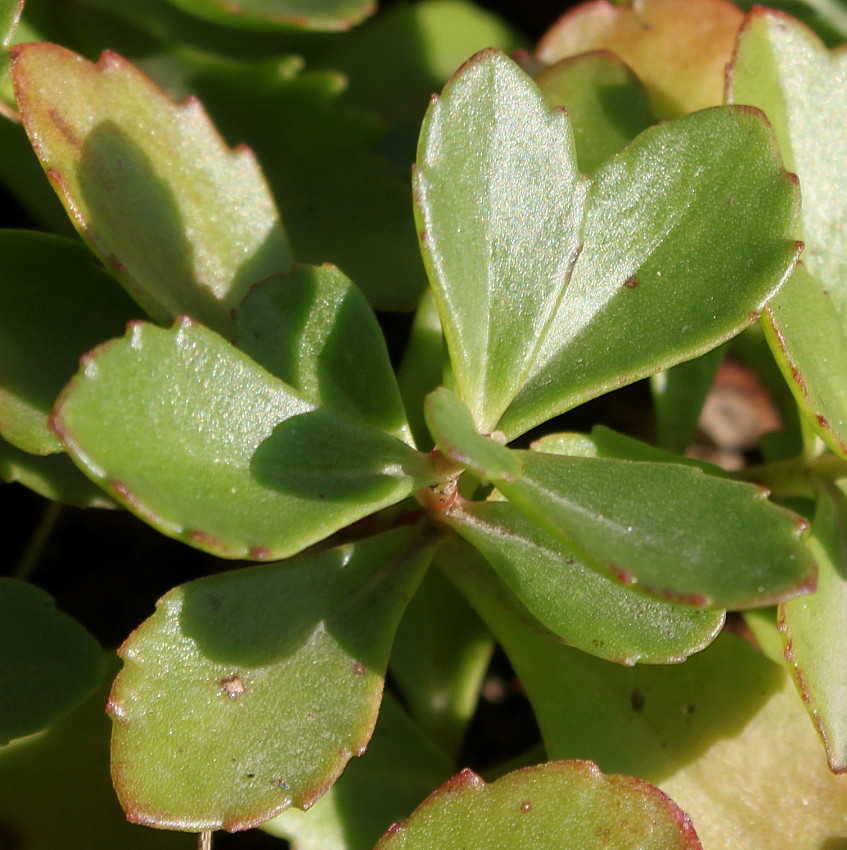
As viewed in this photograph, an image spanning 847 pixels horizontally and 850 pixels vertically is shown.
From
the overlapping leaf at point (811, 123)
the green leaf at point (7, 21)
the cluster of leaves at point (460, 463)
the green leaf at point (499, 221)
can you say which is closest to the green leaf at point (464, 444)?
the cluster of leaves at point (460, 463)

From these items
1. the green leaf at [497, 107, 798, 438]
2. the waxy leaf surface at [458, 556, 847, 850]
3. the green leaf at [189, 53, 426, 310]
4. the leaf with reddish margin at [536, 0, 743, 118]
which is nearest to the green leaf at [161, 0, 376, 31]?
the green leaf at [189, 53, 426, 310]

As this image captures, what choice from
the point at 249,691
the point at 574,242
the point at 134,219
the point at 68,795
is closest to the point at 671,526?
the point at 574,242

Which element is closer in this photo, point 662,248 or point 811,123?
point 662,248

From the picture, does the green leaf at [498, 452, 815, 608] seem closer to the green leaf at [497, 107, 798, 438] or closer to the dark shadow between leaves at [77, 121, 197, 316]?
the green leaf at [497, 107, 798, 438]

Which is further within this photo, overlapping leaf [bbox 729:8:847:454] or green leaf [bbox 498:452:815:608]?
overlapping leaf [bbox 729:8:847:454]

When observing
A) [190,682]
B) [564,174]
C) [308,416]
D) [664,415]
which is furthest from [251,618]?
[664,415]

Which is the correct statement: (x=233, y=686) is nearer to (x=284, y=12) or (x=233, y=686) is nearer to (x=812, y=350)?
(x=812, y=350)

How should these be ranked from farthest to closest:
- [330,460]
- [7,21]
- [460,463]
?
[7,21], [330,460], [460,463]
